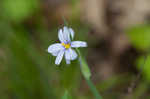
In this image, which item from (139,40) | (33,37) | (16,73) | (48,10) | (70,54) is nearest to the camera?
(70,54)

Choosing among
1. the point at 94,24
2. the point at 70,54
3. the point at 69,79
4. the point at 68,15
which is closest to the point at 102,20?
the point at 94,24

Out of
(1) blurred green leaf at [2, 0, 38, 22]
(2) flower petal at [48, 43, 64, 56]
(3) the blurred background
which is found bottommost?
(3) the blurred background

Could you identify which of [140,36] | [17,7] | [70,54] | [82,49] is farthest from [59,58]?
[17,7]

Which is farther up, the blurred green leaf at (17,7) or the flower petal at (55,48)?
the flower petal at (55,48)

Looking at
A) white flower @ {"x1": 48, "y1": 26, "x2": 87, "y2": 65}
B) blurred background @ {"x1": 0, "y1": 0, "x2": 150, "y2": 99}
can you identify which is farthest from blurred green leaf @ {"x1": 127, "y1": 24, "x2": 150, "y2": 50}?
white flower @ {"x1": 48, "y1": 26, "x2": 87, "y2": 65}

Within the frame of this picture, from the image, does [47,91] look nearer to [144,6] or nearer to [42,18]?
[42,18]

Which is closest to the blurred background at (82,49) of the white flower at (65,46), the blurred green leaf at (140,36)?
the blurred green leaf at (140,36)

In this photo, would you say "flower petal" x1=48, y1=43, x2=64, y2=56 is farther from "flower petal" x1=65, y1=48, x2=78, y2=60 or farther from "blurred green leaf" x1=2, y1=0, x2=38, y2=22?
"blurred green leaf" x1=2, y1=0, x2=38, y2=22

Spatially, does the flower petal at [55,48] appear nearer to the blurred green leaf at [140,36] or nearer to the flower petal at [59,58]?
the flower petal at [59,58]
